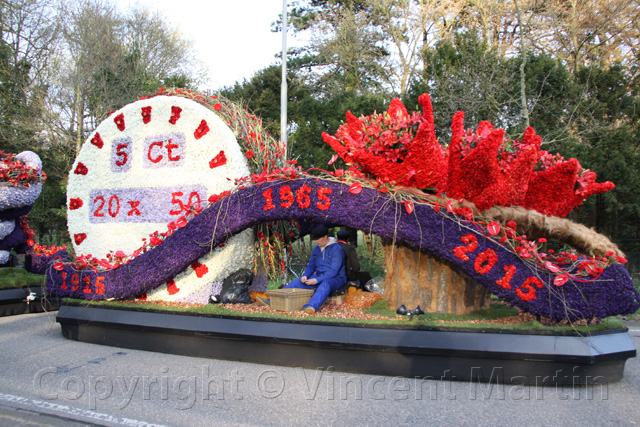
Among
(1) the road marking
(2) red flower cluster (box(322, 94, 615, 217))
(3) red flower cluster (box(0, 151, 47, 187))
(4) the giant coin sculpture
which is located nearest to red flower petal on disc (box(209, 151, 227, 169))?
(4) the giant coin sculpture

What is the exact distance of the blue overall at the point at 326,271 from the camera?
5.54 meters

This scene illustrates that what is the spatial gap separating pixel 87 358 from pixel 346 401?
3144 mm

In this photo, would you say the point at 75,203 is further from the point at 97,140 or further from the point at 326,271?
the point at 326,271

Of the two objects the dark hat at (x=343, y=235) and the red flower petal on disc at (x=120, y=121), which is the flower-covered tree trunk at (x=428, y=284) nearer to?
the dark hat at (x=343, y=235)

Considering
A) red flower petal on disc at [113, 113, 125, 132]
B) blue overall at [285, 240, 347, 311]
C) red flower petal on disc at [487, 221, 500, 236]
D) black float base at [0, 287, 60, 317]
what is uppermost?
red flower petal on disc at [113, 113, 125, 132]

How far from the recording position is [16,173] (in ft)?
28.9

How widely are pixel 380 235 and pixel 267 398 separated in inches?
73.6

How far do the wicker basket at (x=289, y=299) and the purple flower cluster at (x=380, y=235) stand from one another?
83 centimetres

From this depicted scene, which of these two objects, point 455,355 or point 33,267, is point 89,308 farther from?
point 455,355

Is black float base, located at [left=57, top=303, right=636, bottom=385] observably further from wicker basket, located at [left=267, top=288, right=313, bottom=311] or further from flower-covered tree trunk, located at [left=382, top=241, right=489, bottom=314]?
flower-covered tree trunk, located at [left=382, top=241, right=489, bottom=314]

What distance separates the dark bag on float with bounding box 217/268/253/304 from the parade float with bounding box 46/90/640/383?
9 centimetres

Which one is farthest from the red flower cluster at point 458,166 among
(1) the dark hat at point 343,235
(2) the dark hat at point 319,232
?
(1) the dark hat at point 343,235

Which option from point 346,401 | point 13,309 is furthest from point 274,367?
point 13,309

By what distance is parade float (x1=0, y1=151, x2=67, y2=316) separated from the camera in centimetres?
844
